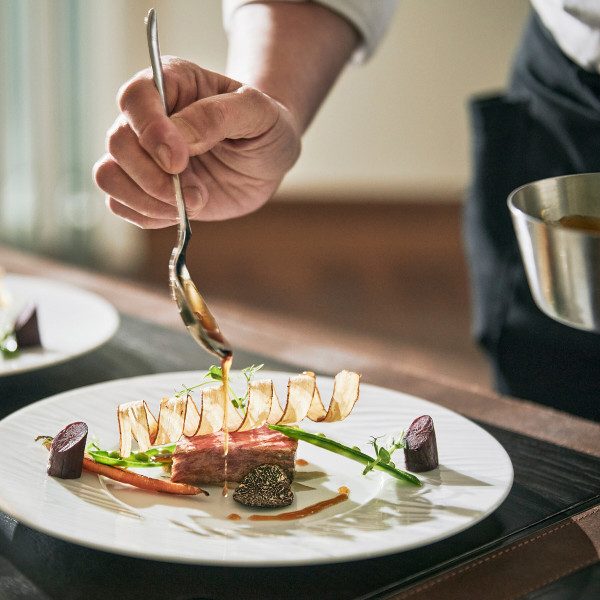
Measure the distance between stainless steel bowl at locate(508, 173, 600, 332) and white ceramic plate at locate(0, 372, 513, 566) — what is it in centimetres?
17

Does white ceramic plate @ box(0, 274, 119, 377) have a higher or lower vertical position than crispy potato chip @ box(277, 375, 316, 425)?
lower

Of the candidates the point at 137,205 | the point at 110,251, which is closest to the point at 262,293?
the point at 110,251

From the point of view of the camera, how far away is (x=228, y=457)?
0.79 meters

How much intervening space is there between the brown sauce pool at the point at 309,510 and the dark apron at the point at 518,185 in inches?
26.6

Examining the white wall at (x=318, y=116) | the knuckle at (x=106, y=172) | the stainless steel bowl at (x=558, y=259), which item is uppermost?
the stainless steel bowl at (x=558, y=259)

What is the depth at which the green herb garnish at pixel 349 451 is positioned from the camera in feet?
2.42

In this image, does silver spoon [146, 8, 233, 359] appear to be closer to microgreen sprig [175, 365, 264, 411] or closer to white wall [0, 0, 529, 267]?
microgreen sprig [175, 365, 264, 411]

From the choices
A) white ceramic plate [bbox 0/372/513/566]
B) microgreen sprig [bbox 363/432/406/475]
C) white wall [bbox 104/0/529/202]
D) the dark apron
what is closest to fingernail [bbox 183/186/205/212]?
white ceramic plate [bbox 0/372/513/566]

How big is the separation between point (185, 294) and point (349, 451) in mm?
218

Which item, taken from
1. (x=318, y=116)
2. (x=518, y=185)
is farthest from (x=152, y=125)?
(x=318, y=116)

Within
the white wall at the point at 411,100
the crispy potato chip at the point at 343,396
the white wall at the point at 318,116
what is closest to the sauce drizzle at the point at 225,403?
the crispy potato chip at the point at 343,396

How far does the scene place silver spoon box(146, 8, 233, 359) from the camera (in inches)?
28.7

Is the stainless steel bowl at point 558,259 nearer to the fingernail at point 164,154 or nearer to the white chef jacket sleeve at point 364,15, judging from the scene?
the fingernail at point 164,154

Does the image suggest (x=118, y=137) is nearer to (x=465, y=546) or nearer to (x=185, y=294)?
(x=185, y=294)
